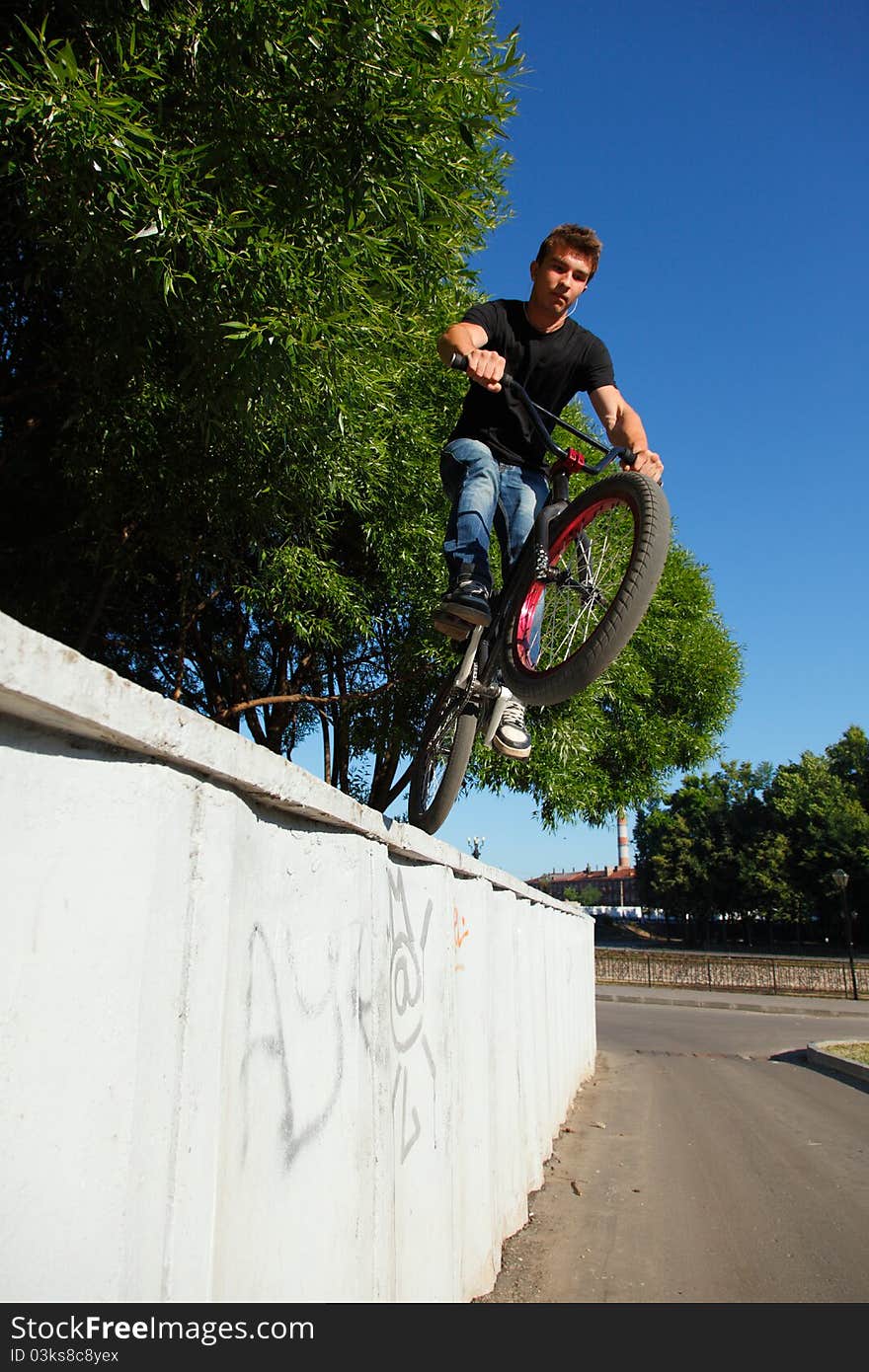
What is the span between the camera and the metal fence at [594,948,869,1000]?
33.9m

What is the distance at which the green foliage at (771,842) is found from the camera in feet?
202

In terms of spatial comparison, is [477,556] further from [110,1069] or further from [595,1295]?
[595,1295]

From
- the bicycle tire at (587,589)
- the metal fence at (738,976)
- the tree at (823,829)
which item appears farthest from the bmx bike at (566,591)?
the tree at (823,829)

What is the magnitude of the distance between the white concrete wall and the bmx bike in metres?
1.21

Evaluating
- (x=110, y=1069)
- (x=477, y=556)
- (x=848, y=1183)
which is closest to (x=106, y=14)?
(x=477, y=556)

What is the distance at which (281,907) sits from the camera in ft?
7.29

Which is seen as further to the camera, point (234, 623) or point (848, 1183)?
point (234, 623)

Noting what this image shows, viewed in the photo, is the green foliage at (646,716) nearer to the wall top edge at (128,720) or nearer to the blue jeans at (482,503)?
the blue jeans at (482,503)

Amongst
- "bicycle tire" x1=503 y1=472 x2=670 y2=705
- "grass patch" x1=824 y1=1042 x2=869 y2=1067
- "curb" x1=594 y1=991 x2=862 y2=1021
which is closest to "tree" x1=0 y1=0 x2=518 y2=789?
"bicycle tire" x1=503 y1=472 x2=670 y2=705

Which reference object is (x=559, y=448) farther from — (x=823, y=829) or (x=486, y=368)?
(x=823, y=829)

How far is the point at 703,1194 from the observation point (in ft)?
21.7

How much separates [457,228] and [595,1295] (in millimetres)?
7656

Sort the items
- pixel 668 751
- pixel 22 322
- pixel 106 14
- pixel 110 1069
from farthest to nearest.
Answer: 1. pixel 668 751
2. pixel 22 322
3. pixel 106 14
4. pixel 110 1069

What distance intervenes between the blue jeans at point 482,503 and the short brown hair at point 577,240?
93 cm
